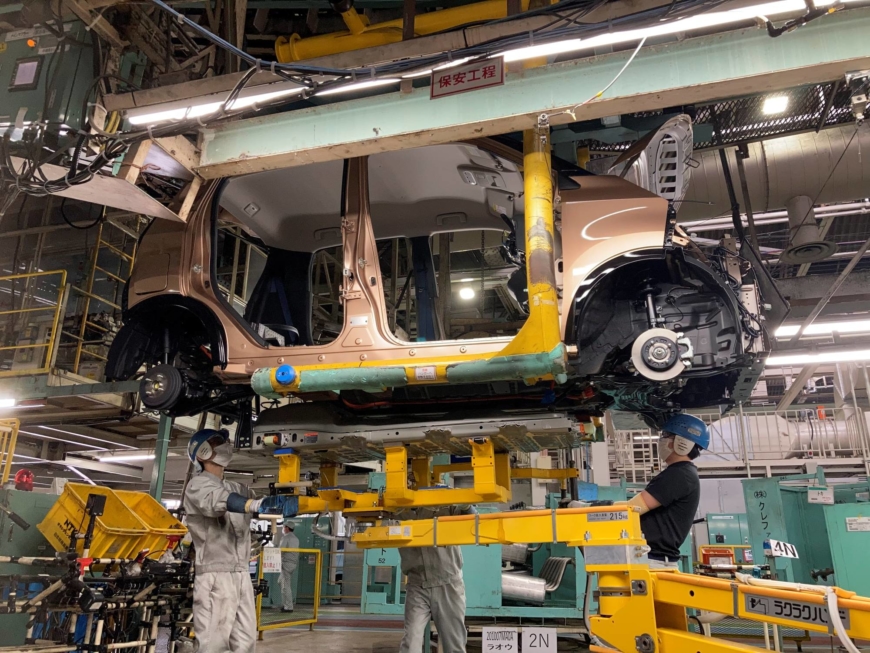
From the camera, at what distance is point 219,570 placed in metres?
4.33

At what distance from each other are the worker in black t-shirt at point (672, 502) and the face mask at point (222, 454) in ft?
9.10

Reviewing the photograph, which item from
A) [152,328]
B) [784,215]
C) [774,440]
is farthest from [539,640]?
[774,440]

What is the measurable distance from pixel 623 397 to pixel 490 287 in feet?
20.6

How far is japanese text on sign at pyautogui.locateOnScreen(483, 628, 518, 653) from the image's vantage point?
464 cm

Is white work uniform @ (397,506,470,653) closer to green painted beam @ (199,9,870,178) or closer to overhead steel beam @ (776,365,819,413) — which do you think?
green painted beam @ (199,9,870,178)

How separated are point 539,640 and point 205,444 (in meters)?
2.80

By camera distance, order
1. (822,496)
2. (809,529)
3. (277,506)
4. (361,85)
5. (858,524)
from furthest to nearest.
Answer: (809,529), (822,496), (858,524), (277,506), (361,85)

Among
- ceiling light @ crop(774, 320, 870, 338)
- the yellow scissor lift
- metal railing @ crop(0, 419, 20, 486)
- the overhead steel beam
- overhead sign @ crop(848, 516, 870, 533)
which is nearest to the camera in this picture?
the yellow scissor lift

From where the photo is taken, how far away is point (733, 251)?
359cm

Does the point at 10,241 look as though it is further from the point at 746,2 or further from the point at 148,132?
the point at 746,2

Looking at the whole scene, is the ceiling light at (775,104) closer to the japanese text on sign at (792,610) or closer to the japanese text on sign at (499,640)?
the japanese text on sign at (792,610)

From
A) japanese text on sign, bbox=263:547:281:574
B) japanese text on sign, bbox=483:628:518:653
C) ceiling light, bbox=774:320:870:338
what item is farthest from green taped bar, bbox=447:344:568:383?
ceiling light, bbox=774:320:870:338

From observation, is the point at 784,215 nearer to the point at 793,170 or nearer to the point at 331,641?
the point at 793,170

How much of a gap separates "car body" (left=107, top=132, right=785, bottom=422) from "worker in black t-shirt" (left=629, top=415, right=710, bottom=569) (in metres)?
0.30
